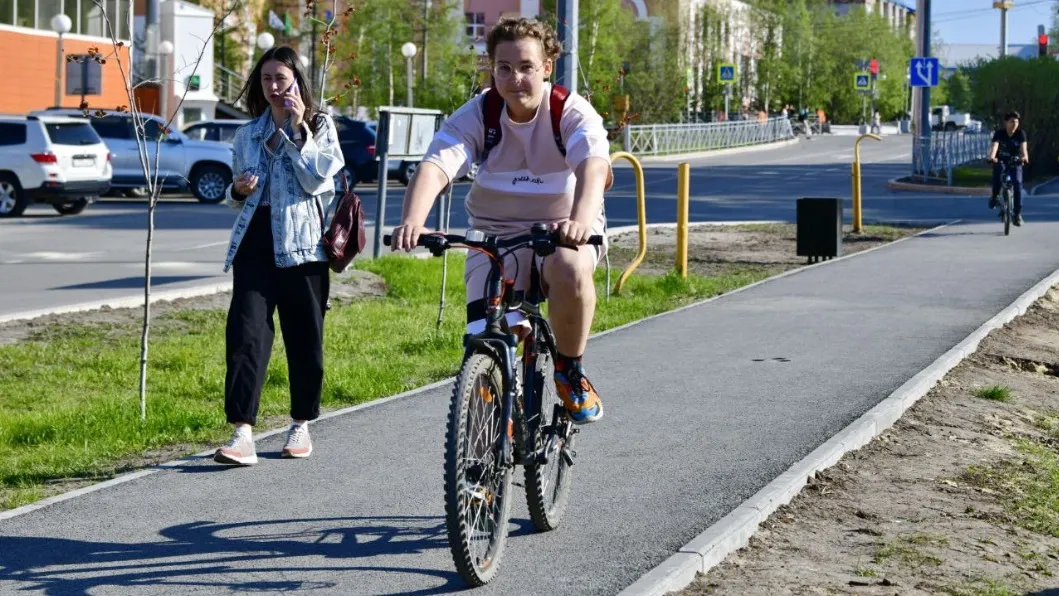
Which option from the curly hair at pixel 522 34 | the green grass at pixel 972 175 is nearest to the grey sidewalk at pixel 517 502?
the curly hair at pixel 522 34

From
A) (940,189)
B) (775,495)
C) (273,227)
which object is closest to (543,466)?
(775,495)

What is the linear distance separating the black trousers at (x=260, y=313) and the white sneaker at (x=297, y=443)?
27 centimetres

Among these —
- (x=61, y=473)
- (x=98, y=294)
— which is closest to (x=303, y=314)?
(x=61, y=473)

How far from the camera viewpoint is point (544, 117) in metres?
5.43

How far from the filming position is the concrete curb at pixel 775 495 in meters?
5.15

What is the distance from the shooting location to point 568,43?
1522 centimetres

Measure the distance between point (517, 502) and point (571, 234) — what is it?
5.78 feet

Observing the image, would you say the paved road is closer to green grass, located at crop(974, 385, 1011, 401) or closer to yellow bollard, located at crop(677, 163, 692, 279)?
yellow bollard, located at crop(677, 163, 692, 279)

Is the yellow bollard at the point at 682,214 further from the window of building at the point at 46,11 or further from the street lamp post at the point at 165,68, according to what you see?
the window of building at the point at 46,11

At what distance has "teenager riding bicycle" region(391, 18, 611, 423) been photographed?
17.3 feet

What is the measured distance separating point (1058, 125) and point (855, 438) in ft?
119

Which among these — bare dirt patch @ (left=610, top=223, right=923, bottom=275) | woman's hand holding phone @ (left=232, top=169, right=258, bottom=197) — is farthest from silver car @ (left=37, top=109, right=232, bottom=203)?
woman's hand holding phone @ (left=232, top=169, right=258, bottom=197)

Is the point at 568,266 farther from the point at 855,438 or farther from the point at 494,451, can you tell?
the point at 855,438

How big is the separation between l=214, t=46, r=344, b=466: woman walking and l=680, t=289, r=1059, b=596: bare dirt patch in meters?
2.22
